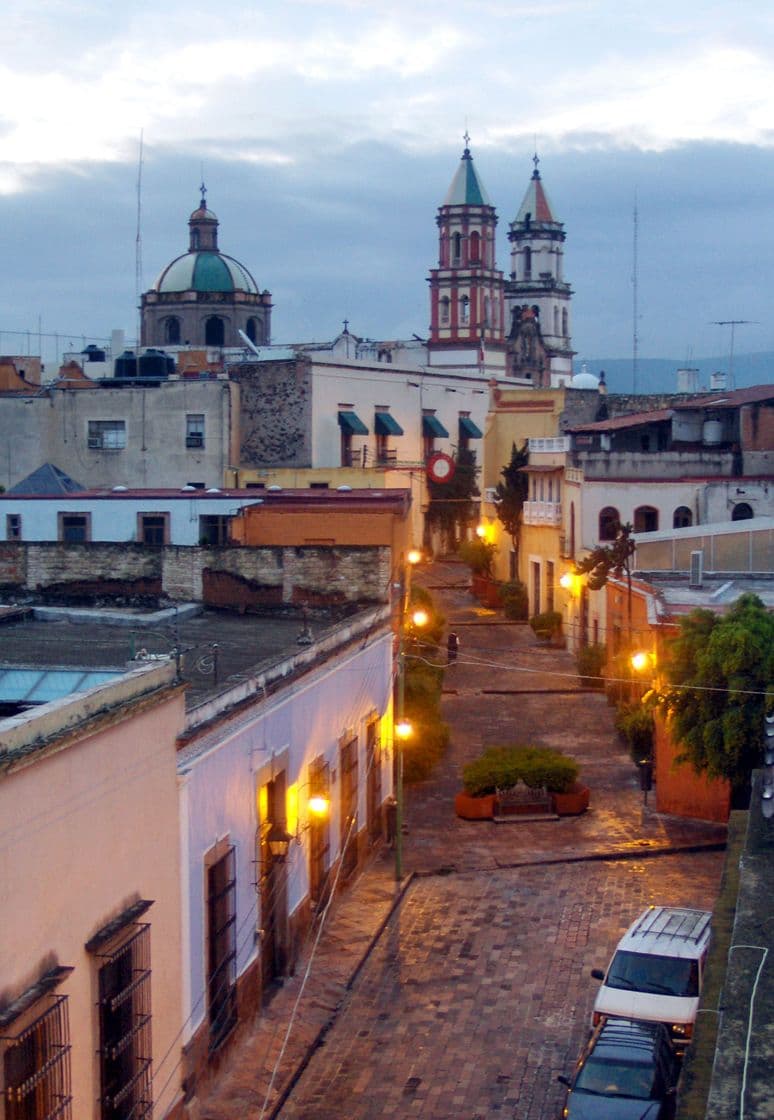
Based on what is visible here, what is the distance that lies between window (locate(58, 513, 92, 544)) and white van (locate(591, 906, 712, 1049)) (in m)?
18.4

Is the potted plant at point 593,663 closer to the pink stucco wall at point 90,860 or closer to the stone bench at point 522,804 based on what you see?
the stone bench at point 522,804

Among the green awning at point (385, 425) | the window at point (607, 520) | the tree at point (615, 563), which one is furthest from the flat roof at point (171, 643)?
the green awning at point (385, 425)

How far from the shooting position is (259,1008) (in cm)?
1518

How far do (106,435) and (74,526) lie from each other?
58.5 ft

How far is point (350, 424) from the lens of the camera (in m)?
51.9

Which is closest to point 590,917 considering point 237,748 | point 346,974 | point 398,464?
point 346,974

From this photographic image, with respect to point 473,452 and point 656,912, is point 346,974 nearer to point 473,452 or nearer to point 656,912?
point 656,912

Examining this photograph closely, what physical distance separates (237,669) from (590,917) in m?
5.59

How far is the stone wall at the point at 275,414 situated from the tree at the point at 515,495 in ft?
23.7

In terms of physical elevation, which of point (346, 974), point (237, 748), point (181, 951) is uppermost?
point (237, 748)

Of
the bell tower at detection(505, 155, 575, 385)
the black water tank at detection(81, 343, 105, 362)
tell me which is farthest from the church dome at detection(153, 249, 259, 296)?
the bell tower at detection(505, 155, 575, 385)

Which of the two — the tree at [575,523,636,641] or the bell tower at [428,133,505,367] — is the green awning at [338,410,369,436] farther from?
the bell tower at [428,133,505,367]

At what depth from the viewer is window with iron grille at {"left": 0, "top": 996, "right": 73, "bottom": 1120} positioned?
357 inches

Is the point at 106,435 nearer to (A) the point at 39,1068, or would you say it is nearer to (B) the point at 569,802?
(B) the point at 569,802
